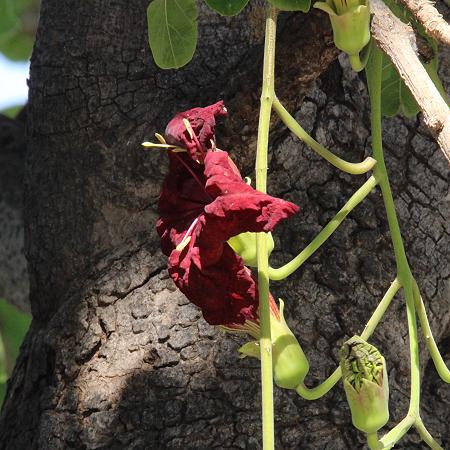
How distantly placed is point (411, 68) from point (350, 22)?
0.15 m

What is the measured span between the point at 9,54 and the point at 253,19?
1.69 m

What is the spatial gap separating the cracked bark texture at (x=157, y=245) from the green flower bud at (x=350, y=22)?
0.24 m

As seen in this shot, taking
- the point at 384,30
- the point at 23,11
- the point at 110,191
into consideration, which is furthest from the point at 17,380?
the point at 23,11

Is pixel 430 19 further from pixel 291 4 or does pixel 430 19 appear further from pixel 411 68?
pixel 291 4

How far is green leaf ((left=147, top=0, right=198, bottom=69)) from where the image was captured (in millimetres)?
1385

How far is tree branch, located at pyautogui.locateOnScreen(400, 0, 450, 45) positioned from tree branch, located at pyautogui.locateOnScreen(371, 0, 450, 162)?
0.03m

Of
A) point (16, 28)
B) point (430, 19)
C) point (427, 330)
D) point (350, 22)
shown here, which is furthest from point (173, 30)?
point (16, 28)

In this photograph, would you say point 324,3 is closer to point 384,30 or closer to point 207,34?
point 384,30

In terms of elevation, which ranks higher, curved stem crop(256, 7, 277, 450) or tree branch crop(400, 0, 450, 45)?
tree branch crop(400, 0, 450, 45)

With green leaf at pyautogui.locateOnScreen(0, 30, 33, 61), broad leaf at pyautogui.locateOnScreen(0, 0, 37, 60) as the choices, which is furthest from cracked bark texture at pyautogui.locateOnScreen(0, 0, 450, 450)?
green leaf at pyautogui.locateOnScreen(0, 30, 33, 61)

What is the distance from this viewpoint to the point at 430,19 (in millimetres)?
1058

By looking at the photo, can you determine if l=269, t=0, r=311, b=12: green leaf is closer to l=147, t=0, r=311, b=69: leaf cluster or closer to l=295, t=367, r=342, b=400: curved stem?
l=147, t=0, r=311, b=69: leaf cluster

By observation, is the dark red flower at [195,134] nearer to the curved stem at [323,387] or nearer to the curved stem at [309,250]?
the curved stem at [309,250]

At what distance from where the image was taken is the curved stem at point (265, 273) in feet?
2.92
